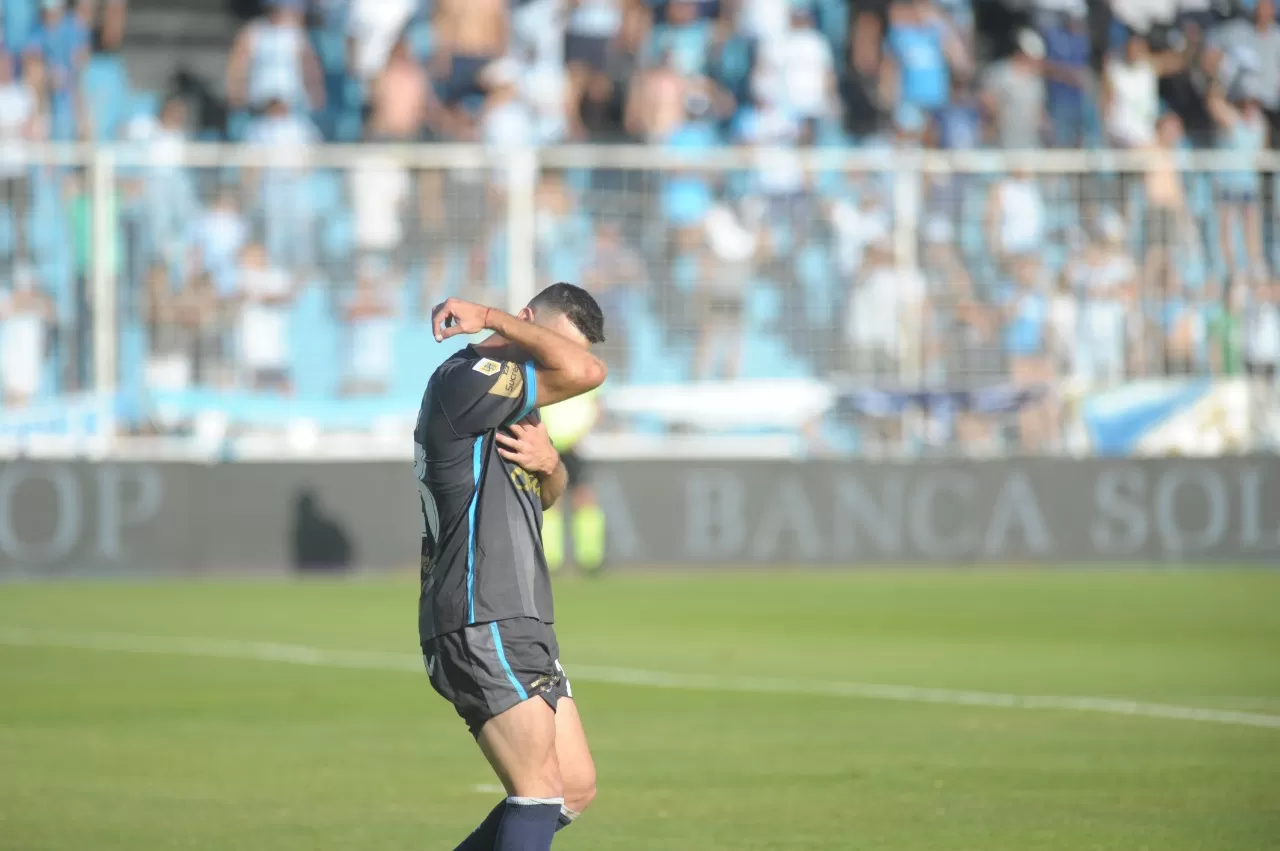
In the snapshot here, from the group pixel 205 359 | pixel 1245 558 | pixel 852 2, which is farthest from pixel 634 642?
pixel 852 2

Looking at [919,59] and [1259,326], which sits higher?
[919,59]

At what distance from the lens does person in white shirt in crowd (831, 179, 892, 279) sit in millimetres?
21875

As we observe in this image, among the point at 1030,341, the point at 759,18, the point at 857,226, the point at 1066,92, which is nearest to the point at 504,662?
the point at 857,226

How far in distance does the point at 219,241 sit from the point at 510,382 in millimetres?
15700

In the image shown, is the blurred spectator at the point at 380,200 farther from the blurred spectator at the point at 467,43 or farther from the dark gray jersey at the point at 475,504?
the dark gray jersey at the point at 475,504

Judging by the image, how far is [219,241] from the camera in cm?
2097

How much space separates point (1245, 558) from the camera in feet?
70.4

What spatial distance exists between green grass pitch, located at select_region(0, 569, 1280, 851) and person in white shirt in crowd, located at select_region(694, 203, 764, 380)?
3.52 metres

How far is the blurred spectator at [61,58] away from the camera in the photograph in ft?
73.5

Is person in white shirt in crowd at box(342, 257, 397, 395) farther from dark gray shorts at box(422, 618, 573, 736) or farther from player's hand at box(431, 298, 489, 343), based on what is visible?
player's hand at box(431, 298, 489, 343)

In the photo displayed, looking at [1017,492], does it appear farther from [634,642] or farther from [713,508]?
[634,642]

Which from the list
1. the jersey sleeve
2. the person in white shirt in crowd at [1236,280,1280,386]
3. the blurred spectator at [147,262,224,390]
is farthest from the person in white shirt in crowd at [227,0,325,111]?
the jersey sleeve

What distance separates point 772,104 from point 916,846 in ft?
56.2

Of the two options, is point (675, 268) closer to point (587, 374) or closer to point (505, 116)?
point (505, 116)
